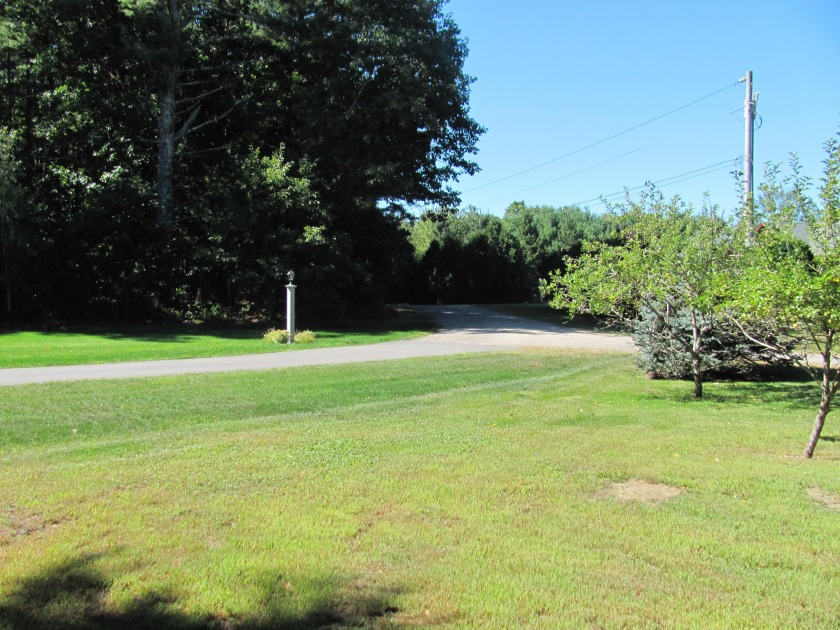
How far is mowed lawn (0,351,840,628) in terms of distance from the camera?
320cm

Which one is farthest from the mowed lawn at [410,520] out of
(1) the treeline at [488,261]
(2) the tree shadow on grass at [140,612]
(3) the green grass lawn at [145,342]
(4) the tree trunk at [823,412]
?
(1) the treeline at [488,261]

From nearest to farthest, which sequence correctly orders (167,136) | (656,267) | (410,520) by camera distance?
(410,520), (656,267), (167,136)

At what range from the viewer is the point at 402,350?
19.1 metres

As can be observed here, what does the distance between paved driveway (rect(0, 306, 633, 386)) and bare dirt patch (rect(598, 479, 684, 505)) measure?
10014 mm

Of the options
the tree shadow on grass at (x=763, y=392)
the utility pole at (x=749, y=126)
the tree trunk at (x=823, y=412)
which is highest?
the utility pole at (x=749, y=126)

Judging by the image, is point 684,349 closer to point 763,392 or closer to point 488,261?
point 763,392

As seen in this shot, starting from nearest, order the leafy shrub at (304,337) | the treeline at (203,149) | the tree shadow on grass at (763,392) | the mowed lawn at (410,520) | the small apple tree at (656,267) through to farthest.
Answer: the mowed lawn at (410,520) < the small apple tree at (656,267) < the tree shadow on grass at (763,392) < the leafy shrub at (304,337) < the treeline at (203,149)

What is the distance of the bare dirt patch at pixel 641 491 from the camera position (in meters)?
5.04

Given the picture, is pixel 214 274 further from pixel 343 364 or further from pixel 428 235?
pixel 428 235

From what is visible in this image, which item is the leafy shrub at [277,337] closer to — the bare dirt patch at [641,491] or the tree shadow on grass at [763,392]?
the tree shadow on grass at [763,392]

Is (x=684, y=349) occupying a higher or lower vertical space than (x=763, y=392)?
higher

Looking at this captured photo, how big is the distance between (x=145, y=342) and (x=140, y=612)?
58.6 ft

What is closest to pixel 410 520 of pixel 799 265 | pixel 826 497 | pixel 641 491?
pixel 641 491

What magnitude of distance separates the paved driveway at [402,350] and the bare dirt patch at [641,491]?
32.9 feet
